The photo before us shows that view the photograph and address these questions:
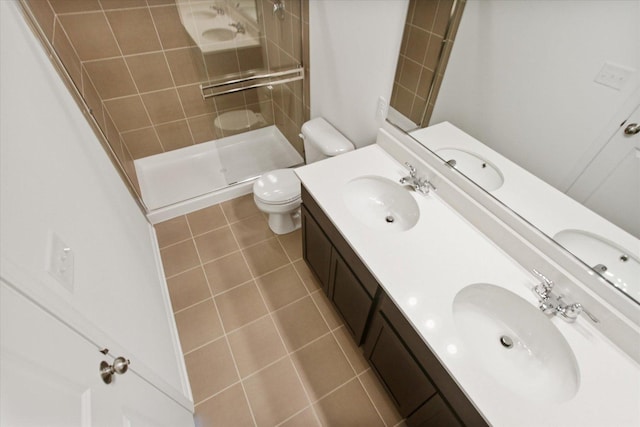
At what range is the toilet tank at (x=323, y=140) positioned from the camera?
185 cm

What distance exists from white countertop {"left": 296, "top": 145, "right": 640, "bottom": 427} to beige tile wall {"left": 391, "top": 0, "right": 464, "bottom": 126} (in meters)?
0.31

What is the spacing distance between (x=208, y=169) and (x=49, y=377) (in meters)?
2.24

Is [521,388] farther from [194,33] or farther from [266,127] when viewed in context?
[194,33]

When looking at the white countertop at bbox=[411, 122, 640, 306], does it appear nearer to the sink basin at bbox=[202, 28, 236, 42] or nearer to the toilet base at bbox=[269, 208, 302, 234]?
the toilet base at bbox=[269, 208, 302, 234]

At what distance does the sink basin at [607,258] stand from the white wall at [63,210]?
55.8 inches

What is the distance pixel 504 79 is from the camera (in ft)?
3.23

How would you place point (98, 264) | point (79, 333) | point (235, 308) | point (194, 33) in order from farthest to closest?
point (194, 33) < point (235, 308) < point (98, 264) < point (79, 333)

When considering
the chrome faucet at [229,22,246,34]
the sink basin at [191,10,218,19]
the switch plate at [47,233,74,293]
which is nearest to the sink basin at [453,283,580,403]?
the switch plate at [47,233,74,293]

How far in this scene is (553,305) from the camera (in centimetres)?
92

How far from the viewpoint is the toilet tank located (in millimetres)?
1854

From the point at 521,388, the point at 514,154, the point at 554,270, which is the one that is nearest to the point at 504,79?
the point at 514,154

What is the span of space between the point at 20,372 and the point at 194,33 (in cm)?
255

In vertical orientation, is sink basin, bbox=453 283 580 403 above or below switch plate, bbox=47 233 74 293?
below

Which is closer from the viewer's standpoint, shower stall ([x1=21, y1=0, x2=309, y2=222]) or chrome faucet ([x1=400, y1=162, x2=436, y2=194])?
chrome faucet ([x1=400, y1=162, x2=436, y2=194])
